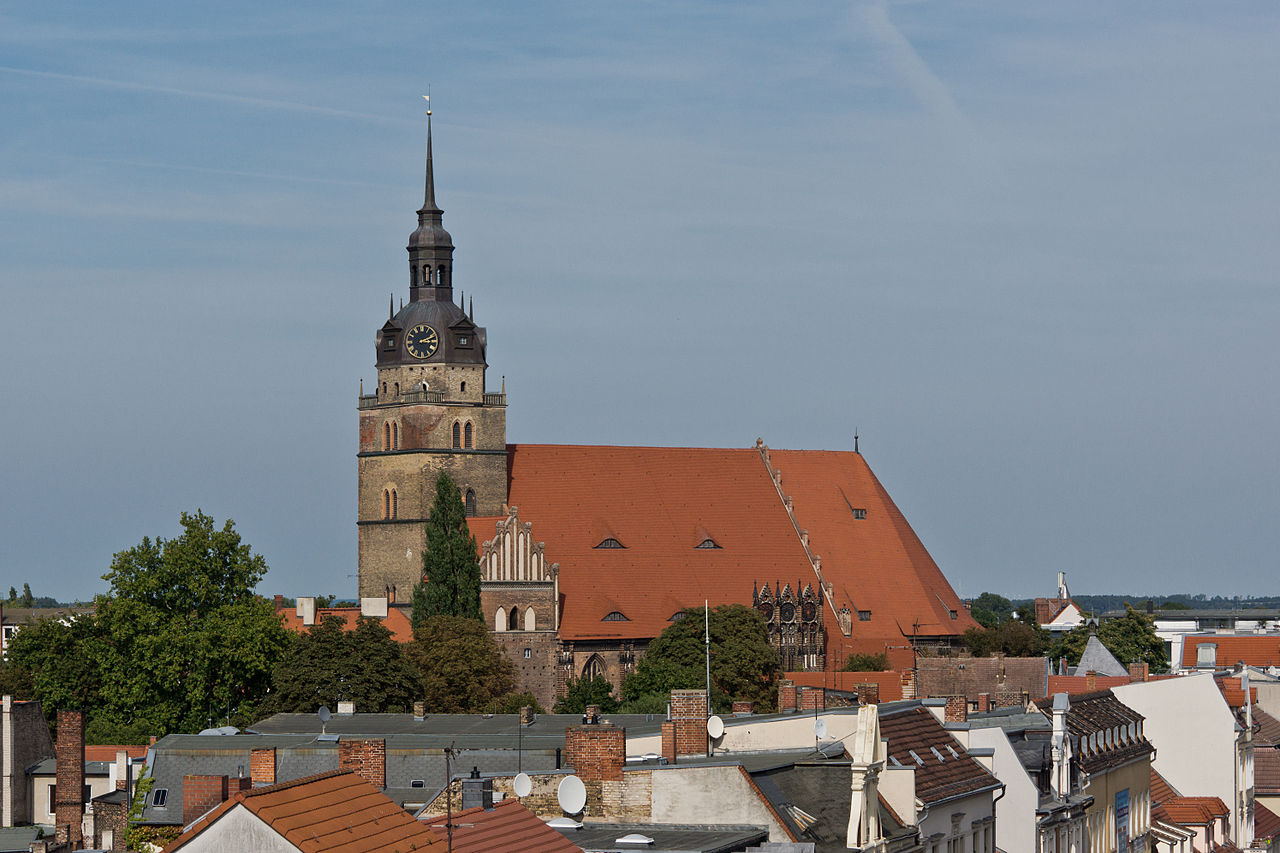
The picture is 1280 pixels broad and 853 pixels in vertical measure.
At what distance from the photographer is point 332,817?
68.0ft

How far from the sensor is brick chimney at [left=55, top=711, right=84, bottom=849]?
148ft

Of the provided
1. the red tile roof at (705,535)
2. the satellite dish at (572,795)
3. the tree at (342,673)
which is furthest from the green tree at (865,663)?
the satellite dish at (572,795)

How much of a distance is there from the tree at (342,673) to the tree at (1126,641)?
4666 centimetres

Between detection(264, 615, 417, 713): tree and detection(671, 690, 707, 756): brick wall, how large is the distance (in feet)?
127

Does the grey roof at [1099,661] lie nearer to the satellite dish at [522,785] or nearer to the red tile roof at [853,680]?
the red tile roof at [853,680]

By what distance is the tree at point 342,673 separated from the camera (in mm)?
74125

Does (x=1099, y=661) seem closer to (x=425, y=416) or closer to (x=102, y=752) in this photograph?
(x=425, y=416)

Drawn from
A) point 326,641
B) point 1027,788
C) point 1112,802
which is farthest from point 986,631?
point 1027,788

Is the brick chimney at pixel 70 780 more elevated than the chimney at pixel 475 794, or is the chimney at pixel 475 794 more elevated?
the chimney at pixel 475 794

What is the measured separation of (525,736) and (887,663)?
2654 inches

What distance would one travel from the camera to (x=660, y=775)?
29891 mm

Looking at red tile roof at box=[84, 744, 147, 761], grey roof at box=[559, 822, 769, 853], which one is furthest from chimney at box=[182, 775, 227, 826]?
red tile roof at box=[84, 744, 147, 761]

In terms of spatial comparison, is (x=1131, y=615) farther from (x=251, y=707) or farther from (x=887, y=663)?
(x=251, y=707)

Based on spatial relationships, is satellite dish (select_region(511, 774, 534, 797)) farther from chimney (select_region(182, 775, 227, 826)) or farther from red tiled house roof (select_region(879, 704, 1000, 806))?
red tiled house roof (select_region(879, 704, 1000, 806))
